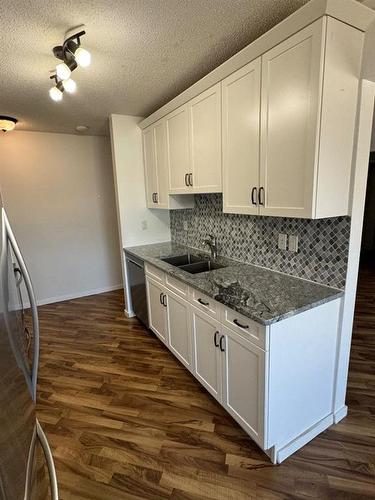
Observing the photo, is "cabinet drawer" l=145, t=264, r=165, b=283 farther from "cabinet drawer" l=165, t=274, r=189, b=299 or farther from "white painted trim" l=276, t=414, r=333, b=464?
"white painted trim" l=276, t=414, r=333, b=464

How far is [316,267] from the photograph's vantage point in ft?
5.77

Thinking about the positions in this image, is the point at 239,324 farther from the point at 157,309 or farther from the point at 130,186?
the point at 130,186

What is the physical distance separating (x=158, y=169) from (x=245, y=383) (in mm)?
2305

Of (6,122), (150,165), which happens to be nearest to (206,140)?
(150,165)

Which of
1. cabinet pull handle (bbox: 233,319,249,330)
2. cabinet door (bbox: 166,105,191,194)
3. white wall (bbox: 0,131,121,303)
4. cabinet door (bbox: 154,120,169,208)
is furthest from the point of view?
white wall (bbox: 0,131,121,303)

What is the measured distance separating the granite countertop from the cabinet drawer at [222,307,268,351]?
65mm

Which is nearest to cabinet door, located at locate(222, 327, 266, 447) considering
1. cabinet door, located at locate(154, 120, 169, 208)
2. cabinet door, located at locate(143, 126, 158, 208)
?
cabinet door, located at locate(154, 120, 169, 208)

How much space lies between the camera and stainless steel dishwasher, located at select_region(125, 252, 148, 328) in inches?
116

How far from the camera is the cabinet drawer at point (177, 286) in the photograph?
211cm

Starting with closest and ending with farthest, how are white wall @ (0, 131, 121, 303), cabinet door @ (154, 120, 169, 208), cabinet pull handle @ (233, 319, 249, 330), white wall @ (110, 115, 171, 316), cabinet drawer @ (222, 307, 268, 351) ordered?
cabinet drawer @ (222, 307, 268, 351)
cabinet pull handle @ (233, 319, 249, 330)
cabinet door @ (154, 120, 169, 208)
white wall @ (110, 115, 171, 316)
white wall @ (0, 131, 121, 303)

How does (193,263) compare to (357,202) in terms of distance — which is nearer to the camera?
(357,202)

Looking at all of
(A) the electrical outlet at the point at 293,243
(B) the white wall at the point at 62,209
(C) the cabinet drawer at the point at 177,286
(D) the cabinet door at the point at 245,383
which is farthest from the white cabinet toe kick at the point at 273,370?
(B) the white wall at the point at 62,209

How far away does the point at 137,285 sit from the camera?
312 cm

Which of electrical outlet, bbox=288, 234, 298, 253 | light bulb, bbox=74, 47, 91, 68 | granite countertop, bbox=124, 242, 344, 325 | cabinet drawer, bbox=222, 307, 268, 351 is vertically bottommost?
cabinet drawer, bbox=222, 307, 268, 351
